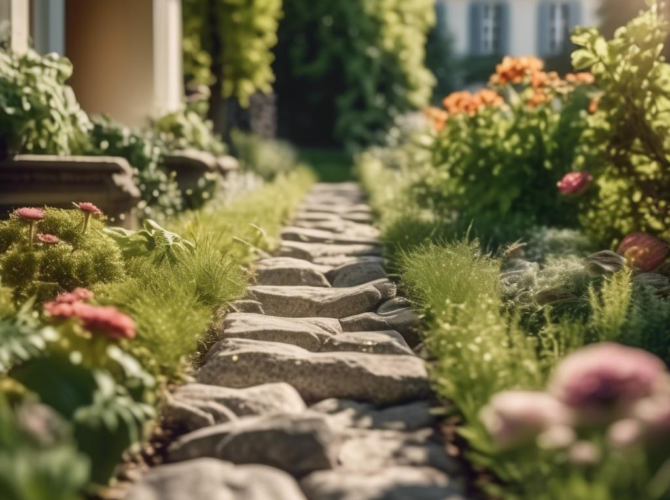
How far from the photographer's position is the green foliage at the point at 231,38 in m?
13.6

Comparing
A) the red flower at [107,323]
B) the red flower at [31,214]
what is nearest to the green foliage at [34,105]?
the red flower at [31,214]

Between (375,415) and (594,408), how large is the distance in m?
1.18

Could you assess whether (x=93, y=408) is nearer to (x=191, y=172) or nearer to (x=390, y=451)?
(x=390, y=451)

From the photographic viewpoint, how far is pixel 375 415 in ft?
10.3

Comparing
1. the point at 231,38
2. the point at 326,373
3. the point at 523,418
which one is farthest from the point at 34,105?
the point at 231,38

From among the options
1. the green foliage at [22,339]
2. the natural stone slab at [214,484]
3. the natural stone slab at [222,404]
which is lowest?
the natural stone slab at [222,404]

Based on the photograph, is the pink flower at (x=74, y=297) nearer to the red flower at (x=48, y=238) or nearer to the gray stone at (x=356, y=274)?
the red flower at (x=48, y=238)

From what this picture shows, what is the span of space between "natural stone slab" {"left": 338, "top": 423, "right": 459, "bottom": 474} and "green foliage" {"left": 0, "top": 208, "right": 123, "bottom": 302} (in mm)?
1817

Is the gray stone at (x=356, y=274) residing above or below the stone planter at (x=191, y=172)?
below

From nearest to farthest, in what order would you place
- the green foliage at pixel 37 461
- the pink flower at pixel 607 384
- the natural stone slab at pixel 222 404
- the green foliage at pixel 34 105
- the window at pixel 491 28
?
1. the green foliage at pixel 37 461
2. the pink flower at pixel 607 384
3. the natural stone slab at pixel 222 404
4. the green foliage at pixel 34 105
5. the window at pixel 491 28

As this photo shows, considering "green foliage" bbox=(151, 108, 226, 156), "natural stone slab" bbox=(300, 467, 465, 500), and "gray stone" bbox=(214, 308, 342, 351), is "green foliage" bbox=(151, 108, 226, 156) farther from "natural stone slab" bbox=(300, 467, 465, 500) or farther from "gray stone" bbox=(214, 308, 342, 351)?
"natural stone slab" bbox=(300, 467, 465, 500)

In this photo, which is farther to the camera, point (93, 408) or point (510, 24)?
point (510, 24)

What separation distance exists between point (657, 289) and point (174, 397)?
2493 mm

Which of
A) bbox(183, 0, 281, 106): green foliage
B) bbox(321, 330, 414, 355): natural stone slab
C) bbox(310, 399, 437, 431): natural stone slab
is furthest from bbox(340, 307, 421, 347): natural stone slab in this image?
bbox(183, 0, 281, 106): green foliage
